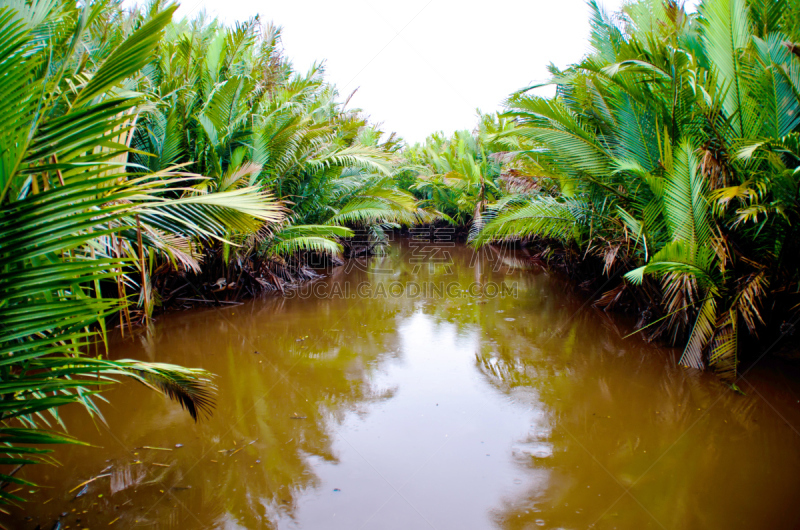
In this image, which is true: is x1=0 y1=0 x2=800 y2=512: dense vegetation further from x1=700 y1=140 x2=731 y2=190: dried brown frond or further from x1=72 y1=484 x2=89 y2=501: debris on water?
x1=72 y1=484 x2=89 y2=501: debris on water

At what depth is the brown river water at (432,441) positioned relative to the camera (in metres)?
2.12

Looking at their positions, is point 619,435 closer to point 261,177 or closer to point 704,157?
point 704,157

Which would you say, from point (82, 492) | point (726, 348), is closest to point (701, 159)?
point (726, 348)

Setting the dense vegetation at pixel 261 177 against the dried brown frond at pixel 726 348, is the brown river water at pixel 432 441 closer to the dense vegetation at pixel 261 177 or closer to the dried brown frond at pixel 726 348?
the dried brown frond at pixel 726 348

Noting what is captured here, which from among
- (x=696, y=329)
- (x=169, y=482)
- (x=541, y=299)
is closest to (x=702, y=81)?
(x=696, y=329)

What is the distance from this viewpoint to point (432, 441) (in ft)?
8.92

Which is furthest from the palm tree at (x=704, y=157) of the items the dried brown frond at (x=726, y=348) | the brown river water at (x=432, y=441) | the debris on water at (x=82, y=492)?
the debris on water at (x=82, y=492)

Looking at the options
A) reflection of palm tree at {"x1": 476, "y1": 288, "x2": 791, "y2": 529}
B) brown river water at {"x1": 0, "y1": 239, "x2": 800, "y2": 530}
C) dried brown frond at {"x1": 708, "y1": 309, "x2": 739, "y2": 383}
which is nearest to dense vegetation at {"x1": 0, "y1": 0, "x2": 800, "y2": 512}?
dried brown frond at {"x1": 708, "y1": 309, "x2": 739, "y2": 383}

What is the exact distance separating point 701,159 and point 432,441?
3.14 metres

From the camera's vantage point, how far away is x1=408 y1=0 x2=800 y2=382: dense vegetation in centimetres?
330

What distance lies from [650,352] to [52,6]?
4.74m

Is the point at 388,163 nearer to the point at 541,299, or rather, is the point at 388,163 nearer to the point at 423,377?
the point at 541,299

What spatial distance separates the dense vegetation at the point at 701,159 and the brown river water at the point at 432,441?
21.0 inches

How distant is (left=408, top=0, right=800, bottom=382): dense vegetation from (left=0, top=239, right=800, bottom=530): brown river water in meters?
0.53
